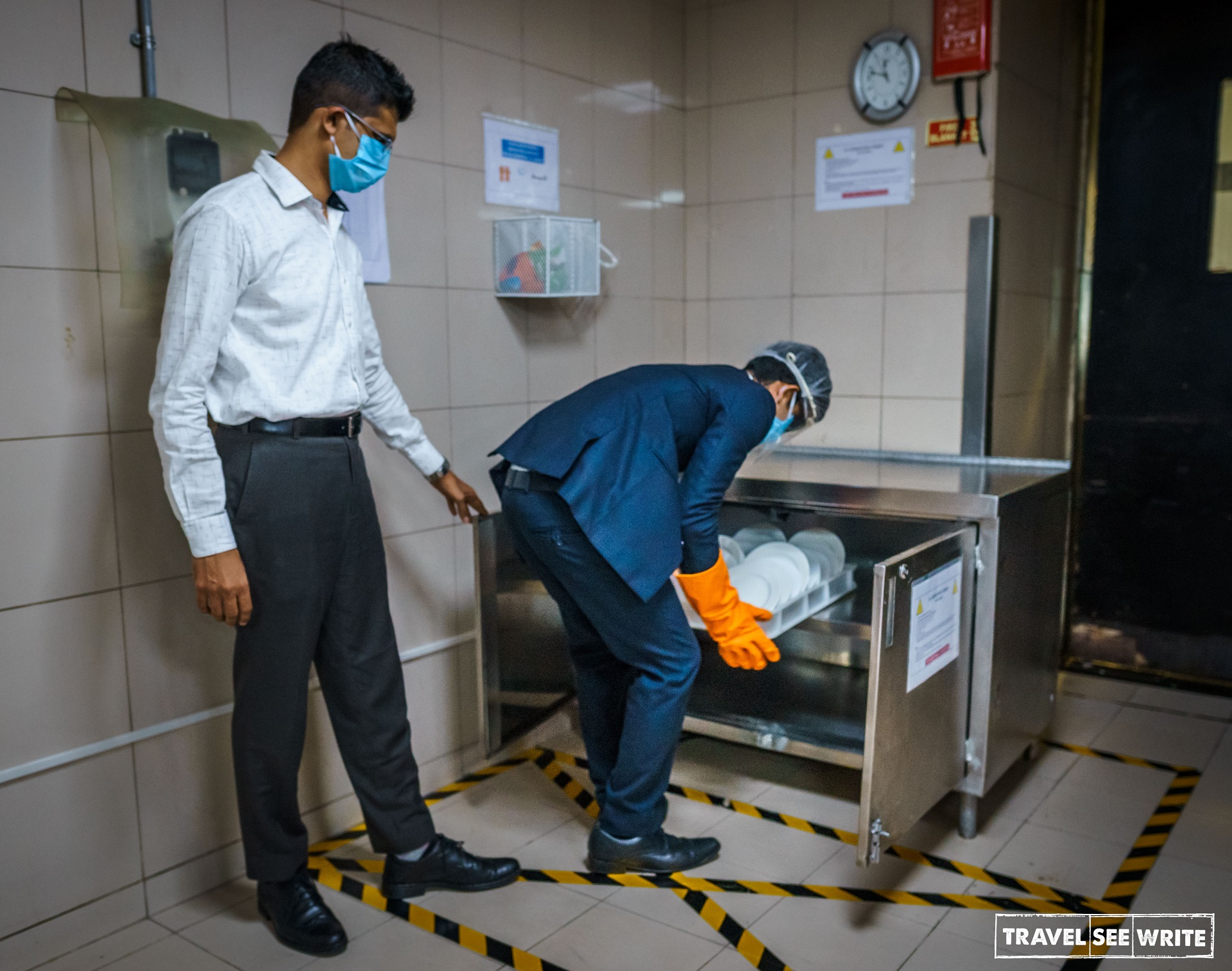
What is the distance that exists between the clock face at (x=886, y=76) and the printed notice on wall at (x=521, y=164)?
855 mm

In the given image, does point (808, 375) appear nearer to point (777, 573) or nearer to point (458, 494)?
point (777, 573)

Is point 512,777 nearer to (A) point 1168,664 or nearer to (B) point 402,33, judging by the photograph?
(B) point 402,33

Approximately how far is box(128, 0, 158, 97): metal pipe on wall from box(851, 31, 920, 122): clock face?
1.82m

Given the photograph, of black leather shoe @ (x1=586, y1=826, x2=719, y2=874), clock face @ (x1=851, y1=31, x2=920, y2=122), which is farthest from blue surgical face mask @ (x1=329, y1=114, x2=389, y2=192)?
clock face @ (x1=851, y1=31, x2=920, y2=122)

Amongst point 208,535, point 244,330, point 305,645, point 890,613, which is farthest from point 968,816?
point 244,330

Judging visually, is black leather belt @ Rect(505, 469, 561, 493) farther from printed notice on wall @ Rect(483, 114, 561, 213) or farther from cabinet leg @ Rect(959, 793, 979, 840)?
cabinet leg @ Rect(959, 793, 979, 840)

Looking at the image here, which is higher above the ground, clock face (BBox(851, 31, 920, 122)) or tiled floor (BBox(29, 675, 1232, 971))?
clock face (BBox(851, 31, 920, 122))

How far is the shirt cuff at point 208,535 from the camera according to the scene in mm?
1695

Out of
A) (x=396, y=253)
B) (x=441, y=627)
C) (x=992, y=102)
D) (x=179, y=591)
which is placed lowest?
(x=441, y=627)

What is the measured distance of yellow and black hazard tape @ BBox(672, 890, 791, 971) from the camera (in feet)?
6.16

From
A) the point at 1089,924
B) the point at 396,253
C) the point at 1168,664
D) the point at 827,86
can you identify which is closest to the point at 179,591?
the point at 396,253

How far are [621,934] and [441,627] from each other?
92 centimetres

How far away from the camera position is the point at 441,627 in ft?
8.60

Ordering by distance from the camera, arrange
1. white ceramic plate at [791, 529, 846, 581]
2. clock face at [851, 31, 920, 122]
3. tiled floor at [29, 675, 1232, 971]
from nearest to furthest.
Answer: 1. tiled floor at [29, 675, 1232, 971]
2. white ceramic plate at [791, 529, 846, 581]
3. clock face at [851, 31, 920, 122]
